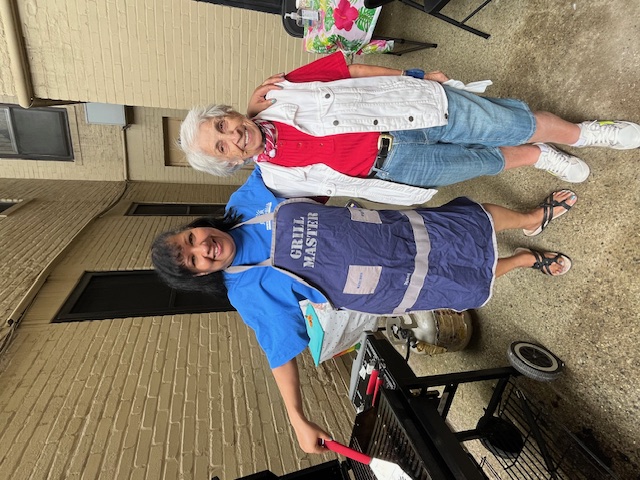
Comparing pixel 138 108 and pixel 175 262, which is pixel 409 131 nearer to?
pixel 175 262

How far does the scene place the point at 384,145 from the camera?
191 cm

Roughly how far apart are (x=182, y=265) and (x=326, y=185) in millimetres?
788

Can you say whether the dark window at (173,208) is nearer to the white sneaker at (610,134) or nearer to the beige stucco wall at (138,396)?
the beige stucco wall at (138,396)

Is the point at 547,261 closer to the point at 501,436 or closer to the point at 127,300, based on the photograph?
the point at 501,436

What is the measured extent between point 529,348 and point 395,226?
46.1 inches

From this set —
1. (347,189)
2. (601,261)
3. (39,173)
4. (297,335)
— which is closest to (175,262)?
(297,335)

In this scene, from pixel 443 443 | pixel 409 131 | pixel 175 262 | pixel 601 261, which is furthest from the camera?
pixel 601 261

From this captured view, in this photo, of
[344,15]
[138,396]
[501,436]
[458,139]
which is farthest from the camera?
[344,15]

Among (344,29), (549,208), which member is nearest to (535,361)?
(549,208)

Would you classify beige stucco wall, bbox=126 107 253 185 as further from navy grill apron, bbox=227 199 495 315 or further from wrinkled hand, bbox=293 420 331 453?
wrinkled hand, bbox=293 420 331 453

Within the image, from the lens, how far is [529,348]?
7.30ft

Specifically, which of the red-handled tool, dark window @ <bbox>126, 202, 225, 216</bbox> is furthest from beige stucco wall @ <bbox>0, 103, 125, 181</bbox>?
the red-handled tool

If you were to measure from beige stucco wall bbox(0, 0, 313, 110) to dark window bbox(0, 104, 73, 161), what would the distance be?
9.11 ft

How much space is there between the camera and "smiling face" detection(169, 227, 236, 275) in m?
1.75
